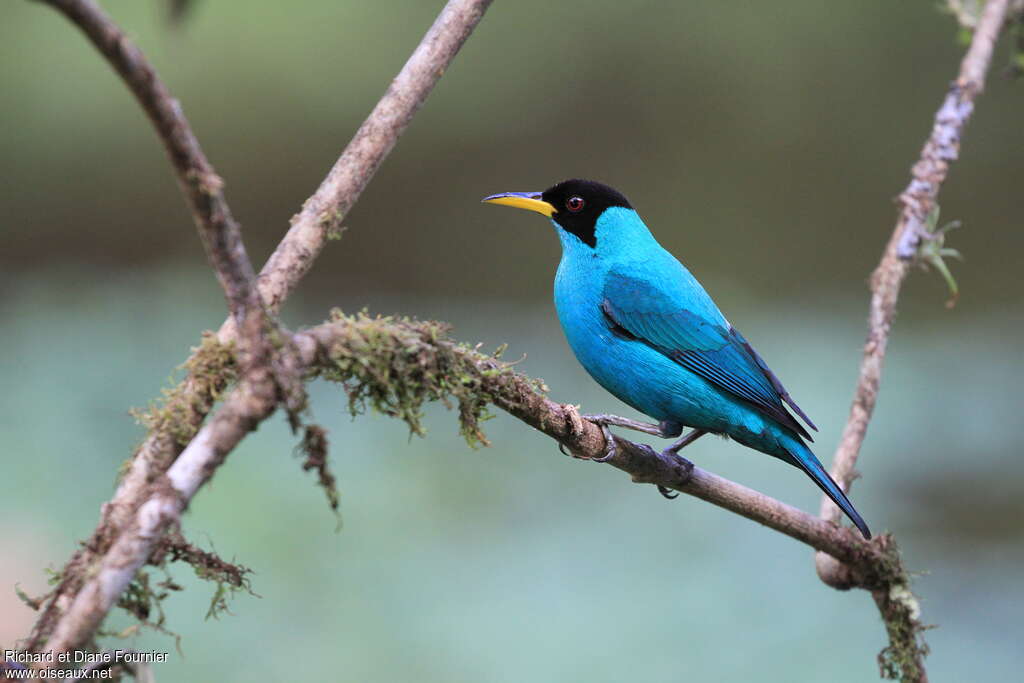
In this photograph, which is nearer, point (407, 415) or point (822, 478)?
point (407, 415)

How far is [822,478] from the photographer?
315 cm

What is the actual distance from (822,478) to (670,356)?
68cm

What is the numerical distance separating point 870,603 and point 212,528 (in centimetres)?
306

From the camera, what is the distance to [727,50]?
7.02m

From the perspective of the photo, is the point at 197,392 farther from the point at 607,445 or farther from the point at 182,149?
the point at 607,445

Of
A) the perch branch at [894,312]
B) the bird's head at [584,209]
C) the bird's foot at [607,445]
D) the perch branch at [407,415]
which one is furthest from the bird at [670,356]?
the bird's foot at [607,445]

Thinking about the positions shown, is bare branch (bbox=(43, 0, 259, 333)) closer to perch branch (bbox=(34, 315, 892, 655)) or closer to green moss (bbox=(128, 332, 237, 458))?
perch branch (bbox=(34, 315, 892, 655))

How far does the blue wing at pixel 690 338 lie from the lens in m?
3.47

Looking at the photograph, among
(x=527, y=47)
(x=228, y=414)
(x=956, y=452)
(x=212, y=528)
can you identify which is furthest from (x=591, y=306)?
(x=527, y=47)

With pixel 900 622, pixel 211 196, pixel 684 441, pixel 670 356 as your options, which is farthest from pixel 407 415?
pixel 900 622

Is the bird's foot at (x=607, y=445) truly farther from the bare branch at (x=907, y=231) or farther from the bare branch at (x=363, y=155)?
the bare branch at (x=907, y=231)

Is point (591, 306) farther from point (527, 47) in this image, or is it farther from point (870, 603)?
point (527, 47)

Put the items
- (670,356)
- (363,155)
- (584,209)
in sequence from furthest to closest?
(584,209), (670,356), (363,155)

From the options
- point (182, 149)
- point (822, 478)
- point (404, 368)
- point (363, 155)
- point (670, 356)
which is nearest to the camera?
point (182, 149)
